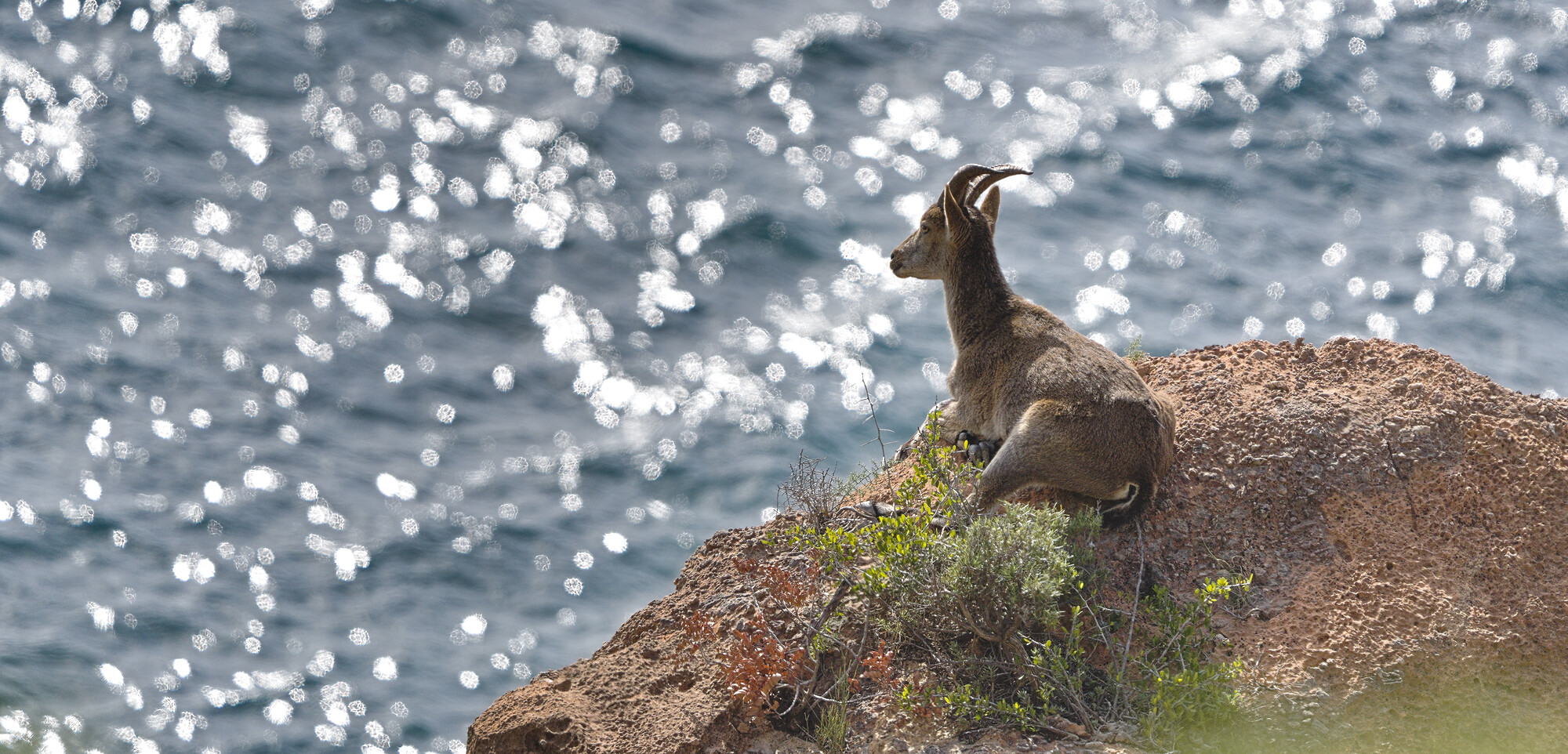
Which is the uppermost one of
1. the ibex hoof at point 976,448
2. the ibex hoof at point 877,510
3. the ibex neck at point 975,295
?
the ibex neck at point 975,295

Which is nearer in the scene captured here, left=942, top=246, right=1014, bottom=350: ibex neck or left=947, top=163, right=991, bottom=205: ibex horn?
left=947, top=163, right=991, bottom=205: ibex horn

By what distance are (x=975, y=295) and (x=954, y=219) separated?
0.50 metres

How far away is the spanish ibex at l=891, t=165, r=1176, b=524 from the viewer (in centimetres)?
642

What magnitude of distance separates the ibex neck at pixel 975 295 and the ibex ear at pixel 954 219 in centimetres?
12

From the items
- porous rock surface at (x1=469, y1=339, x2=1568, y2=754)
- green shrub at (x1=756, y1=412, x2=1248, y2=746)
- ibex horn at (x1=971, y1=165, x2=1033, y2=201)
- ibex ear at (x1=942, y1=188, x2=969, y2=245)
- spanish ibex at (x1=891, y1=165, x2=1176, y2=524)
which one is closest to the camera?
green shrub at (x1=756, y1=412, x2=1248, y2=746)

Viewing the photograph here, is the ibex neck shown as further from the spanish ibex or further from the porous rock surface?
the porous rock surface

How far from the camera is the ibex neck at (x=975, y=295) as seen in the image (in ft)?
25.4

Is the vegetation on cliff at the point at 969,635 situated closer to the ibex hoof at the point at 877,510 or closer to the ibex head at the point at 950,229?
the ibex hoof at the point at 877,510

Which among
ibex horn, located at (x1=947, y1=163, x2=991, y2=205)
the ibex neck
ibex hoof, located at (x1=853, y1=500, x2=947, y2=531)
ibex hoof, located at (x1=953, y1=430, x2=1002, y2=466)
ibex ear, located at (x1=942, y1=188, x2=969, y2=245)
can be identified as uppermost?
ibex horn, located at (x1=947, y1=163, x2=991, y2=205)

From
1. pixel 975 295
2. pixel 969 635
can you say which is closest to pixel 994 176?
pixel 975 295

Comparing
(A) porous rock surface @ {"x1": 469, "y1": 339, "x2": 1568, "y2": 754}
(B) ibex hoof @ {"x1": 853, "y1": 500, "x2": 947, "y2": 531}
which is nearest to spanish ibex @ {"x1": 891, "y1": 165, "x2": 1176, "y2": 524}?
(A) porous rock surface @ {"x1": 469, "y1": 339, "x2": 1568, "y2": 754}

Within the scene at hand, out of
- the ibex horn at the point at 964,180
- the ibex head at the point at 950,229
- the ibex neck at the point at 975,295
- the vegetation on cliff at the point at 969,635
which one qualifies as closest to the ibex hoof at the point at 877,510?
the vegetation on cliff at the point at 969,635

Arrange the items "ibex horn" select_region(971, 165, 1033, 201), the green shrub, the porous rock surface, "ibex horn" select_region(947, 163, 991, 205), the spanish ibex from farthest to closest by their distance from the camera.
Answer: "ibex horn" select_region(947, 163, 991, 205), "ibex horn" select_region(971, 165, 1033, 201), the spanish ibex, the porous rock surface, the green shrub

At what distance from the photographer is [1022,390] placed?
696cm
